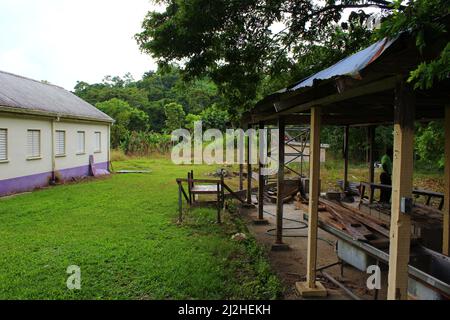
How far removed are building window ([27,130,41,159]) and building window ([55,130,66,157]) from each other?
127 cm

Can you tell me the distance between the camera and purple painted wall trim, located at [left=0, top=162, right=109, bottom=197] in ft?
39.6

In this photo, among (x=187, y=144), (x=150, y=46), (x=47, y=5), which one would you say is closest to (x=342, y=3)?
(x=150, y=46)

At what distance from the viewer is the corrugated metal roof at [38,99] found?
12.9 m

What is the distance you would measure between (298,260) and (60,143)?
13.3m

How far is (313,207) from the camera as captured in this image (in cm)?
444

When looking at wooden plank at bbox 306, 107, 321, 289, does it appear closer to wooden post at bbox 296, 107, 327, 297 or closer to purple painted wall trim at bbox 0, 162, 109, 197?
wooden post at bbox 296, 107, 327, 297

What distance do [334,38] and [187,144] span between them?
2041cm

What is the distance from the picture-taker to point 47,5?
11.2 meters

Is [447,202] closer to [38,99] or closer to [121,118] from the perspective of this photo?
[38,99]

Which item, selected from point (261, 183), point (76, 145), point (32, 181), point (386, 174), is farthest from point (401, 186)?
point (76, 145)

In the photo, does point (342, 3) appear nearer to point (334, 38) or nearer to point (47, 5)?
point (334, 38)

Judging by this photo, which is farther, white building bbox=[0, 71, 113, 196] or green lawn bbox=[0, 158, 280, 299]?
white building bbox=[0, 71, 113, 196]

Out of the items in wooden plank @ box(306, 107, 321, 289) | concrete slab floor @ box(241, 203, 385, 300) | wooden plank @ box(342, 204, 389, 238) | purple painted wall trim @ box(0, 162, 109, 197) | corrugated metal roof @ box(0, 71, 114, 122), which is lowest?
concrete slab floor @ box(241, 203, 385, 300)

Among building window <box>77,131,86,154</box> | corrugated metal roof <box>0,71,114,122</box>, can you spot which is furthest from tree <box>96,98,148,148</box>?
building window <box>77,131,86,154</box>
